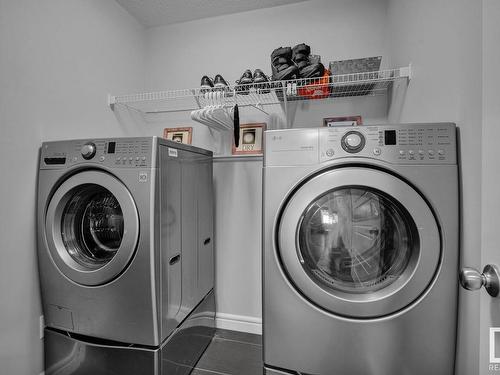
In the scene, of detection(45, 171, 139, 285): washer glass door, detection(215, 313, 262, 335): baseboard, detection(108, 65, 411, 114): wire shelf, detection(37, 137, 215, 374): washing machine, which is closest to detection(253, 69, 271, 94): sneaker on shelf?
detection(108, 65, 411, 114): wire shelf

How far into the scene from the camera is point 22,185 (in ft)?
3.82

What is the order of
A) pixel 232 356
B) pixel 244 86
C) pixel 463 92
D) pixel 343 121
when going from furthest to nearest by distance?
pixel 343 121 < pixel 244 86 < pixel 232 356 < pixel 463 92

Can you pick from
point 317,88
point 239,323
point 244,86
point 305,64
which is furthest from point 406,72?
point 239,323

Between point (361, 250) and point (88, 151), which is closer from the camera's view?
point (361, 250)

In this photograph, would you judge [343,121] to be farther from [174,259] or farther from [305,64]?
[174,259]

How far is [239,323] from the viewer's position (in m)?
1.75

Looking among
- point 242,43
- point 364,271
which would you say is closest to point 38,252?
point 364,271

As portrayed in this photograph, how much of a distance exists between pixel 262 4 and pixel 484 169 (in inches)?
74.4

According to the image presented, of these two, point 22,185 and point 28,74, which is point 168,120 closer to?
point 28,74

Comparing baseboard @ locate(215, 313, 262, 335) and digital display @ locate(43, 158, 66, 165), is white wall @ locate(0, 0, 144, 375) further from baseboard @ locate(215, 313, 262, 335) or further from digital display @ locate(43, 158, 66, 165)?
baseboard @ locate(215, 313, 262, 335)

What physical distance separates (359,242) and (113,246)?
3.83 ft

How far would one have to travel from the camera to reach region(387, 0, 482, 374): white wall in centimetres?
73

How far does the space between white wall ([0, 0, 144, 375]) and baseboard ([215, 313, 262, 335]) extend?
1.01 meters

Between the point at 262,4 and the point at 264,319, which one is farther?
the point at 262,4
